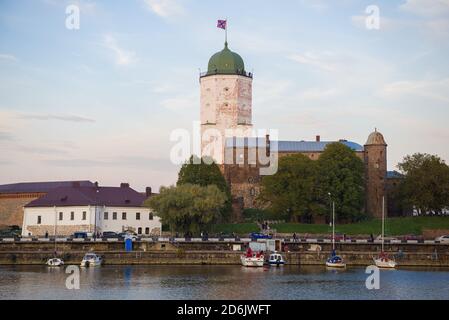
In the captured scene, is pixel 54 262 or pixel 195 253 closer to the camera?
pixel 54 262

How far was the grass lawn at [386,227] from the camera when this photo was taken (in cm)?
9412

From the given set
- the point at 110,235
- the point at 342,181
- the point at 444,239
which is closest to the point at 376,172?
the point at 342,181

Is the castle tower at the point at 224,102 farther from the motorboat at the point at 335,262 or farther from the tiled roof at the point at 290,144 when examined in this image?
the motorboat at the point at 335,262

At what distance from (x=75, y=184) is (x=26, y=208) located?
7.13m

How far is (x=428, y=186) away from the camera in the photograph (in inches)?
3826

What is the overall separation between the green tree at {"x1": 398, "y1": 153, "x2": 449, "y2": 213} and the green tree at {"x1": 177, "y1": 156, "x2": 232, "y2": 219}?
715 inches

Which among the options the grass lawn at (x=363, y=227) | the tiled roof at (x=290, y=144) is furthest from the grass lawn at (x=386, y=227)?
the tiled roof at (x=290, y=144)

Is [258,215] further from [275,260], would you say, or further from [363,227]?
[275,260]

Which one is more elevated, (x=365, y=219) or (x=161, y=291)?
(x=365, y=219)

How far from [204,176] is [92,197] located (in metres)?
11.1

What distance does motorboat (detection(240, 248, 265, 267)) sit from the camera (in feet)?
242

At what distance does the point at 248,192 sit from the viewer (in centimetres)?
10588
